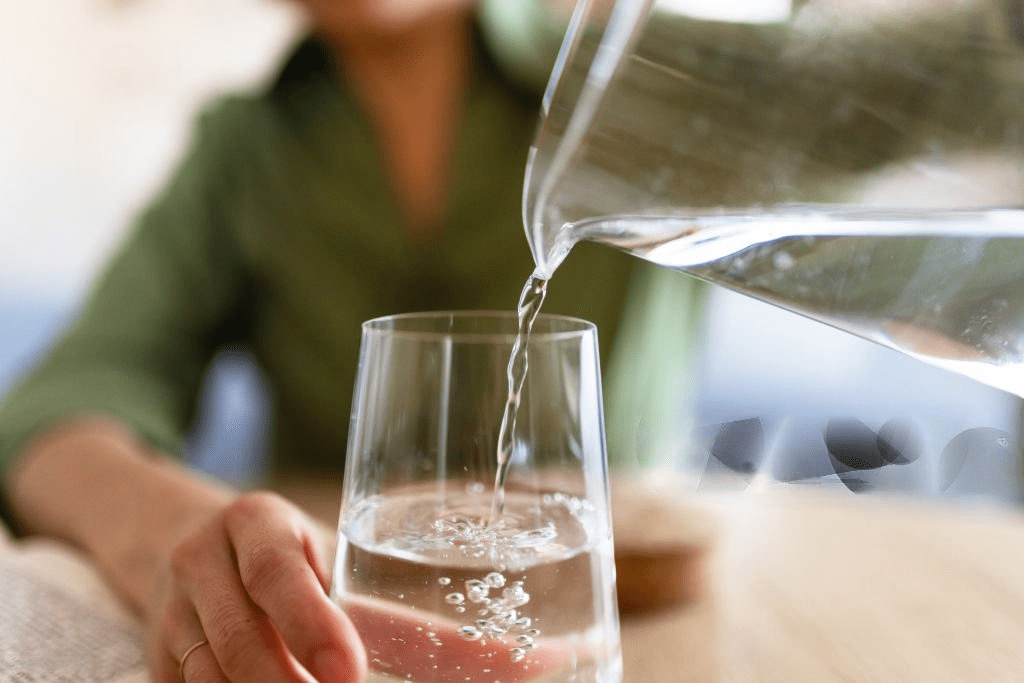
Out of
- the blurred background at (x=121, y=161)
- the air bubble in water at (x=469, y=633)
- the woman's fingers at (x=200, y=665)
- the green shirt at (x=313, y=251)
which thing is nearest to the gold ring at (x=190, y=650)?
the woman's fingers at (x=200, y=665)

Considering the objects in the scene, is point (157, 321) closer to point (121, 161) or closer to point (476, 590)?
point (476, 590)

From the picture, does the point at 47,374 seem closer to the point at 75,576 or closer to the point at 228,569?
the point at 75,576

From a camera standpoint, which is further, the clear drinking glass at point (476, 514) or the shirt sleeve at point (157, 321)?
the shirt sleeve at point (157, 321)

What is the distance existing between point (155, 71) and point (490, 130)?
1406 millimetres

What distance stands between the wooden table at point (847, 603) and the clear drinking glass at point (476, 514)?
116 mm

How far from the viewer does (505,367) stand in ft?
1.14

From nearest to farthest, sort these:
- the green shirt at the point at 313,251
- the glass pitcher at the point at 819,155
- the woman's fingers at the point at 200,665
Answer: the glass pitcher at the point at 819,155
the woman's fingers at the point at 200,665
the green shirt at the point at 313,251

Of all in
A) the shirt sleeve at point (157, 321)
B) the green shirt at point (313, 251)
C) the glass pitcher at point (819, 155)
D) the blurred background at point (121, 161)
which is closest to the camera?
the glass pitcher at point (819, 155)

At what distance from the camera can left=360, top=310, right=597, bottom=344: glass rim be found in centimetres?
35

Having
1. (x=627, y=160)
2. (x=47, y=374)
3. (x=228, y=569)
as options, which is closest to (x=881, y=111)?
(x=627, y=160)

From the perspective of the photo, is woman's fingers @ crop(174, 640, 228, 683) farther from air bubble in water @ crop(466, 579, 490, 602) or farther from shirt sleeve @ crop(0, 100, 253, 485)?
shirt sleeve @ crop(0, 100, 253, 485)

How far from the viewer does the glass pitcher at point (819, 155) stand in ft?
0.83

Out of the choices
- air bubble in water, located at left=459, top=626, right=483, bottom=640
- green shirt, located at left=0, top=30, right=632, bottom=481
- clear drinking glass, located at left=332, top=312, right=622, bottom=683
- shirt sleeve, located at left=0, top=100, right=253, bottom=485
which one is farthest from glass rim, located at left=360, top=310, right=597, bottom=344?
green shirt, located at left=0, top=30, right=632, bottom=481

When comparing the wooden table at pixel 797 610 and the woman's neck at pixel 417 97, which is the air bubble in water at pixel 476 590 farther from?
the woman's neck at pixel 417 97
